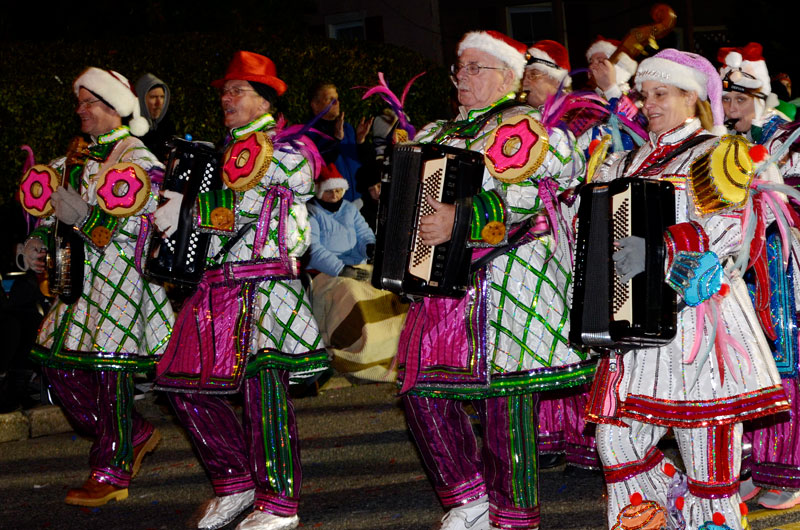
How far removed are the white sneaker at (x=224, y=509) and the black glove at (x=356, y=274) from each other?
3.79 meters

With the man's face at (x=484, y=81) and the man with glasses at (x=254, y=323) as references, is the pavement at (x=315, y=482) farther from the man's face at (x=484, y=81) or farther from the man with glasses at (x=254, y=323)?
the man's face at (x=484, y=81)

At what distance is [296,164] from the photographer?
17.1 feet

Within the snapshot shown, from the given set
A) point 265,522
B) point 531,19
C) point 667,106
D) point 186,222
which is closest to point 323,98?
point 186,222

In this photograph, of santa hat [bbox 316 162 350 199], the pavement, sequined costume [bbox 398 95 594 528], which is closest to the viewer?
sequined costume [bbox 398 95 594 528]

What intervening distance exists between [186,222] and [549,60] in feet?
8.24

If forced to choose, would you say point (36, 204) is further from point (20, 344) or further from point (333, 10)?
point (333, 10)

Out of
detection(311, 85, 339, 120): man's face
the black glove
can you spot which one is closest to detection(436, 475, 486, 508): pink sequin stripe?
the black glove

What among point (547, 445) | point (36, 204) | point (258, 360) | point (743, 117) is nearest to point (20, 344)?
point (36, 204)

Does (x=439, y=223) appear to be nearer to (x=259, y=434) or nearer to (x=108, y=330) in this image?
(x=259, y=434)

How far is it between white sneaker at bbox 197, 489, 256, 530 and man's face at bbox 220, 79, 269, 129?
1685 millimetres

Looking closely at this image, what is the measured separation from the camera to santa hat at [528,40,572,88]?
6.61 meters

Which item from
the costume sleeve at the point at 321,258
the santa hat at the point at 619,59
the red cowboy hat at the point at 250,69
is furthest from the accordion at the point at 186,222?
the costume sleeve at the point at 321,258

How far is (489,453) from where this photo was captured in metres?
4.66

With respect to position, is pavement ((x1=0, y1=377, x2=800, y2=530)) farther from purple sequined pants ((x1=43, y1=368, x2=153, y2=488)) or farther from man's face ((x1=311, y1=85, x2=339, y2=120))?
man's face ((x1=311, y1=85, x2=339, y2=120))
